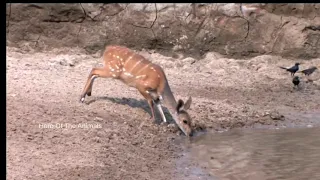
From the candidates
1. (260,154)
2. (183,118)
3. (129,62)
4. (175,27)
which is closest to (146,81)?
(129,62)

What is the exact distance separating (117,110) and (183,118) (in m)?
0.93

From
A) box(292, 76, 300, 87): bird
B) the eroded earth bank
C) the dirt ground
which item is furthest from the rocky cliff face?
box(292, 76, 300, 87): bird

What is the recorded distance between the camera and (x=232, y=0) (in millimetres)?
11820

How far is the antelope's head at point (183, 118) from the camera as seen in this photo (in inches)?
299

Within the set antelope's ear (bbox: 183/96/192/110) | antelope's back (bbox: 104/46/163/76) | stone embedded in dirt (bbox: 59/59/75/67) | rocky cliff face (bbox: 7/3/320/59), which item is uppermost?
antelope's back (bbox: 104/46/163/76)

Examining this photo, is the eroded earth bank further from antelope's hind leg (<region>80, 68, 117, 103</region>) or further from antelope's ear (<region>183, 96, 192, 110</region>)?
antelope's ear (<region>183, 96, 192, 110</region>)

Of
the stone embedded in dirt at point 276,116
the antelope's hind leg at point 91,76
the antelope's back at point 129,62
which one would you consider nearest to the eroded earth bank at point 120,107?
the stone embedded in dirt at point 276,116

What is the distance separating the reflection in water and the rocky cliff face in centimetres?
387

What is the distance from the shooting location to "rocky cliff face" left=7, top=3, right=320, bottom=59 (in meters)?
11.2

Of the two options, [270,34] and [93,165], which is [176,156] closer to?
[93,165]

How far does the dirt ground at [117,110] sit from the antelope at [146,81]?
0.60 feet

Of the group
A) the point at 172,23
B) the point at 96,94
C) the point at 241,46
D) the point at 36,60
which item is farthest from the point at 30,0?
the point at 241,46

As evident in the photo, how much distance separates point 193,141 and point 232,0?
5136 millimetres

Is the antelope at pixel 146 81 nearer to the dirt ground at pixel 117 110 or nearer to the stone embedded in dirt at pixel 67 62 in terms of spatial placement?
the dirt ground at pixel 117 110
